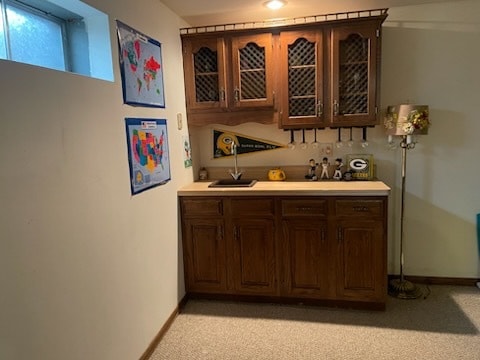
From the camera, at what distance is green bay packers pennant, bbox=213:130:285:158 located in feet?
10.9

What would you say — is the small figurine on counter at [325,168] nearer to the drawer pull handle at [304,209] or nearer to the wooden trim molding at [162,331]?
the drawer pull handle at [304,209]

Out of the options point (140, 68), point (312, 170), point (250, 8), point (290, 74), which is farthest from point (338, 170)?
point (140, 68)

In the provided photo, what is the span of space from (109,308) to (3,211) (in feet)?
2.82

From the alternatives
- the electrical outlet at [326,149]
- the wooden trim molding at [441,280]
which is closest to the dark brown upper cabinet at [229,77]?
the electrical outlet at [326,149]

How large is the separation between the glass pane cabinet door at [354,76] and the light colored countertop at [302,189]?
0.51 m

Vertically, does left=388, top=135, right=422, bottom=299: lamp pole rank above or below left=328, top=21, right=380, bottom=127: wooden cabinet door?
below

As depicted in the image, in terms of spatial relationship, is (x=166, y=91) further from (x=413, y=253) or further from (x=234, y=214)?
(x=413, y=253)

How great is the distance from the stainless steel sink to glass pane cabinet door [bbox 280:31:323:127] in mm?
594

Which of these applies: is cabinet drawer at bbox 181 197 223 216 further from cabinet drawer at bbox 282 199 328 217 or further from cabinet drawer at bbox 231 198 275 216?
cabinet drawer at bbox 282 199 328 217

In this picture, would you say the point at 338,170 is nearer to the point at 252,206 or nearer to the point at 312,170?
the point at 312,170

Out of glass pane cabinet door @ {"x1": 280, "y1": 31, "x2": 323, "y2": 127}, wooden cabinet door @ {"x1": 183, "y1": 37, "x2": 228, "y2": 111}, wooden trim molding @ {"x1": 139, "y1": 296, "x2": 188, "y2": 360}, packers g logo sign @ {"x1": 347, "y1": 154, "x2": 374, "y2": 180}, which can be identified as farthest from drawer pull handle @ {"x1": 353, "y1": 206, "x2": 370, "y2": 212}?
wooden trim molding @ {"x1": 139, "y1": 296, "x2": 188, "y2": 360}

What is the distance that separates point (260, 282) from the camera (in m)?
2.87

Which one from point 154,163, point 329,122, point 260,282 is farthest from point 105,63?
point 260,282

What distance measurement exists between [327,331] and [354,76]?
1.96 metres
